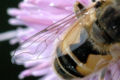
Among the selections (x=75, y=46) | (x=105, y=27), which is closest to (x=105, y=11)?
(x=105, y=27)

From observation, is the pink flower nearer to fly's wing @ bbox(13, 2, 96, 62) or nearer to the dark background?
fly's wing @ bbox(13, 2, 96, 62)

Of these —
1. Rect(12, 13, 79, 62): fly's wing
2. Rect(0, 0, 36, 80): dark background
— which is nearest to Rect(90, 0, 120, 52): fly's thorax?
Rect(12, 13, 79, 62): fly's wing

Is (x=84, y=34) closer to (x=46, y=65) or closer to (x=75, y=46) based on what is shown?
(x=75, y=46)

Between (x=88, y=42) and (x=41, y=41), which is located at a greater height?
(x=41, y=41)

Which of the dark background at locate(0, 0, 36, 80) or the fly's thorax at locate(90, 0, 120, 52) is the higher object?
the dark background at locate(0, 0, 36, 80)

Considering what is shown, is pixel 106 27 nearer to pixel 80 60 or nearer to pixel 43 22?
pixel 80 60

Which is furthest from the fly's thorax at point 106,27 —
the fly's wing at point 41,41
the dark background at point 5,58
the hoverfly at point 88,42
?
the dark background at point 5,58

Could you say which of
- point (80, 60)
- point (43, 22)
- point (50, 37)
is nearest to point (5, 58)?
point (43, 22)

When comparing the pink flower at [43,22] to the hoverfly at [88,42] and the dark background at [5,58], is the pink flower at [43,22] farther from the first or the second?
the dark background at [5,58]
